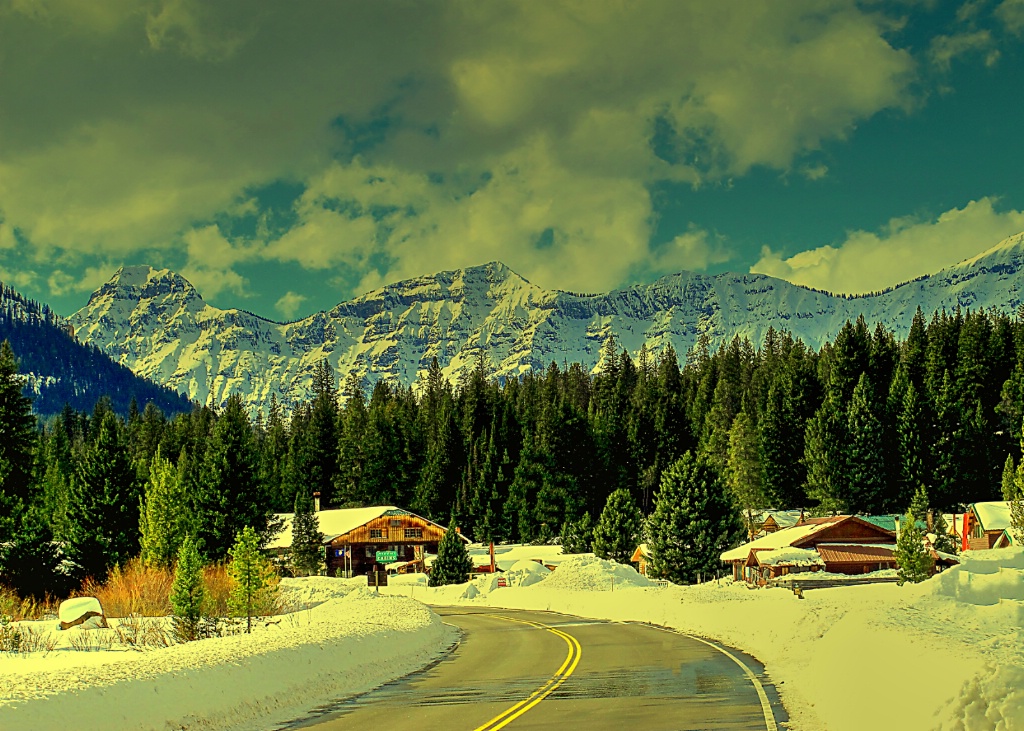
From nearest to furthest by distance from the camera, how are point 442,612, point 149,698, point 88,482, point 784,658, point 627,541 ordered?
point 149,698
point 784,658
point 442,612
point 88,482
point 627,541

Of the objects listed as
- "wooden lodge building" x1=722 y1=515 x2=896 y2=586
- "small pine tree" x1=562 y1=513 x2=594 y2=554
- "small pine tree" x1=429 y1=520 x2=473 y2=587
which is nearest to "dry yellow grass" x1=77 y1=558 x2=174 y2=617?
"small pine tree" x1=429 y1=520 x2=473 y2=587

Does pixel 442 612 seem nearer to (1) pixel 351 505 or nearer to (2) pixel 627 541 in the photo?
(2) pixel 627 541

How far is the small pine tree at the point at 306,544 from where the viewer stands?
322ft

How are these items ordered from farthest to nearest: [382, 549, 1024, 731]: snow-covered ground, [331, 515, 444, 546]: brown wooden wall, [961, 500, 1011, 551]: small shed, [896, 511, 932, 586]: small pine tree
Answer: [331, 515, 444, 546]: brown wooden wall, [961, 500, 1011, 551]: small shed, [896, 511, 932, 586]: small pine tree, [382, 549, 1024, 731]: snow-covered ground

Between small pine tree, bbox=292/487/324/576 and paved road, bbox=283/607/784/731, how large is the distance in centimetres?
6953

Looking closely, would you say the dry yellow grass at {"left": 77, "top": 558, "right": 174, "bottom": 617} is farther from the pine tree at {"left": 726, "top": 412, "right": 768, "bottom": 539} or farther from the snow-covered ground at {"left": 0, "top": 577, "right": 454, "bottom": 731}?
the pine tree at {"left": 726, "top": 412, "right": 768, "bottom": 539}

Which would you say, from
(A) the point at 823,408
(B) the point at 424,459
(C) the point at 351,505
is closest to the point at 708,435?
(A) the point at 823,408

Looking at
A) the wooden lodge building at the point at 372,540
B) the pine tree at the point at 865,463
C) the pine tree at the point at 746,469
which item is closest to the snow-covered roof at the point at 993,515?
the pine tree at the point at 865,463

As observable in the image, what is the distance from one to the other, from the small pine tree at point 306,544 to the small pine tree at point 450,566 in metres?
18.6

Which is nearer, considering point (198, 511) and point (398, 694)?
point (398, 694)

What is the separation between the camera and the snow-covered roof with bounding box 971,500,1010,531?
84.8 metres

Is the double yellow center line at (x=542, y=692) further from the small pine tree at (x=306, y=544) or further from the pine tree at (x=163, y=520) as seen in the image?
the small pine tree at (x=306, y=544)

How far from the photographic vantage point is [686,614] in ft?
130

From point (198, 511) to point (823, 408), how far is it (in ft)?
248
